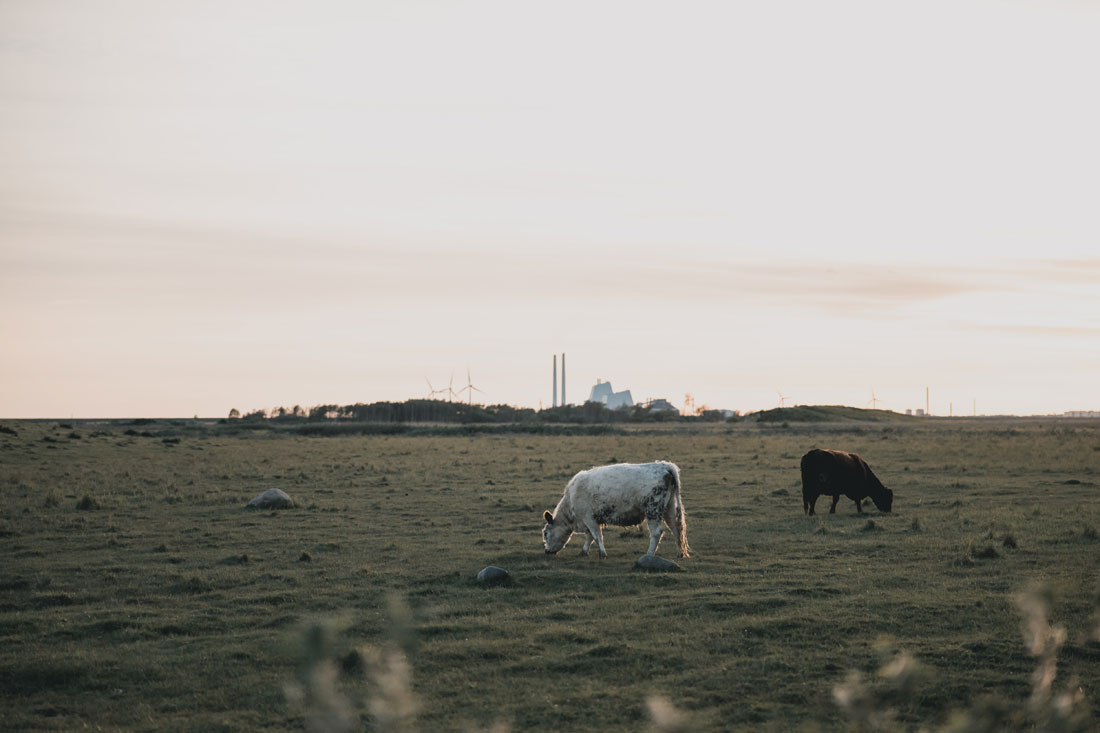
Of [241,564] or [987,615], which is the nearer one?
[987,615]

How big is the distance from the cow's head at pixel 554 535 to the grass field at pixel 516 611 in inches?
15.4

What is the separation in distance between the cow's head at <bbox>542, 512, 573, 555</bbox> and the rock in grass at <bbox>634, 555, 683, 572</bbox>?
2.26m

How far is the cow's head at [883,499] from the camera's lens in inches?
998

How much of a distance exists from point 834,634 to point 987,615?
8.87 feet

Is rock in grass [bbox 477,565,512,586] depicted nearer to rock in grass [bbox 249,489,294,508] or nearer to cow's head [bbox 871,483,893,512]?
→ rock in grass [bbox 249,489,294,508]

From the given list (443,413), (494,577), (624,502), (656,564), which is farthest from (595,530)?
(443,413)

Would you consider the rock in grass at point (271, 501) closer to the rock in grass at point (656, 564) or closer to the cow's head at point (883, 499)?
the rock in grass at point (656, 564)

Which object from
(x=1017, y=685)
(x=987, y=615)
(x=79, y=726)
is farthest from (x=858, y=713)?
(x=987, y=615)

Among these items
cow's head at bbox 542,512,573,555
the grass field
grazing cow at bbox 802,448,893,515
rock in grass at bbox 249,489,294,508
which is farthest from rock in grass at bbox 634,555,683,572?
rock in grass at bbox 249,489,294,508

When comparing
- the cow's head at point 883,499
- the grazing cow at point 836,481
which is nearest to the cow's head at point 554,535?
the grazing cow at point 836,481

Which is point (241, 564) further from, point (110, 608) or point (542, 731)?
point (542, 731)

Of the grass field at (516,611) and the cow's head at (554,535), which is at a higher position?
the cow's head at (554,535)

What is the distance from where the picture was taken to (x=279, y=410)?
15325 centimetres

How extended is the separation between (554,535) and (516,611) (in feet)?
15.6
